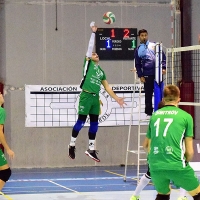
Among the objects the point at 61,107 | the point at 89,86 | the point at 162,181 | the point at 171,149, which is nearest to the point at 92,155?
the point at 89,86

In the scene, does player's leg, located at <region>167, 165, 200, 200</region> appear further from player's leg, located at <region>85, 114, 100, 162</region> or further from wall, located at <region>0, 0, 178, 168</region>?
wall, located at <region>0, 0, 178, 168</region>

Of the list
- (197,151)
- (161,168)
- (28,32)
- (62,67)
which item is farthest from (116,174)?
(161,168)

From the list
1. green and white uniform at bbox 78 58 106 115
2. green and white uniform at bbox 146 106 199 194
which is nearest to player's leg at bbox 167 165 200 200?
green and white uniform at bbox 146 106 199 194

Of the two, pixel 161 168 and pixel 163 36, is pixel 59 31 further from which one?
pixel 161 168

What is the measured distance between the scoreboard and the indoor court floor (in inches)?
127

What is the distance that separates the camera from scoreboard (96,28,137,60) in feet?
55.3

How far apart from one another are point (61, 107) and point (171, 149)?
990 centimetres

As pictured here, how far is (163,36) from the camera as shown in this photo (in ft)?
57.8

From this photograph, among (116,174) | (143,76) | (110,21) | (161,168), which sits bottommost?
(116,174)

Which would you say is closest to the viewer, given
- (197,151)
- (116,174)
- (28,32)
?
(197,151)

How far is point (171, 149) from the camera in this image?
7289 mm

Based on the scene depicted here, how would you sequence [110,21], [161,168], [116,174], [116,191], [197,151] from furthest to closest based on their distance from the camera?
[116,174] < [197,151] < [116,191] < [110,21] < [161,168]

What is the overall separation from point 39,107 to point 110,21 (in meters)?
5.94

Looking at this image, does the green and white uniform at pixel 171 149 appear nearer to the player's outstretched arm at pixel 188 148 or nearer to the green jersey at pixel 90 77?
the player's outstretched arm at pixel 188 148
